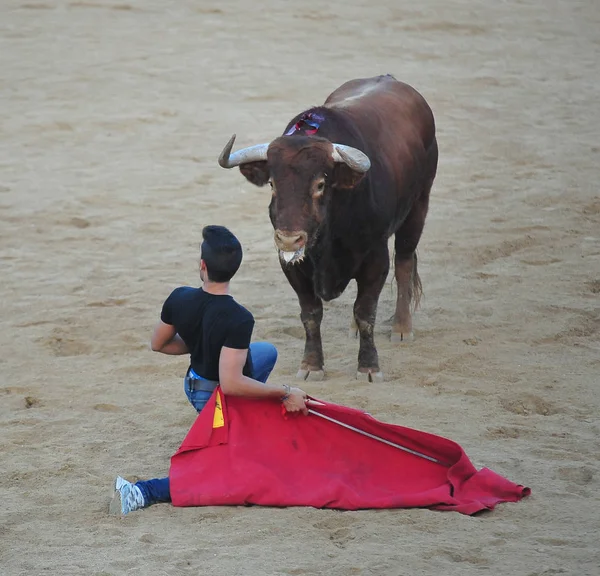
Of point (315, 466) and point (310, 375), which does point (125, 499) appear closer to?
point (315, 466)


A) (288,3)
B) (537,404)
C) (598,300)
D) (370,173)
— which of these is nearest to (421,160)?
(370,173)

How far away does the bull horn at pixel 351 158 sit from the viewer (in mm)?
5957

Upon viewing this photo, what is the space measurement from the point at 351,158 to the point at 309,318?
1.17 metres

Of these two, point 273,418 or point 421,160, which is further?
point 421,160

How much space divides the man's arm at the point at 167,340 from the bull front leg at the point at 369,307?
5.89 feet

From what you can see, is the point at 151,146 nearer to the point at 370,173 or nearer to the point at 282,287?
the point at 282,287

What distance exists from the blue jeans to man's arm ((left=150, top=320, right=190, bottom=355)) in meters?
0.15

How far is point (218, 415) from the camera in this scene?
15.7ft

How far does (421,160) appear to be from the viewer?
24.7 feet

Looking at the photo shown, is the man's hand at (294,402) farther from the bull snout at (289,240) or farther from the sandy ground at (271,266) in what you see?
the bull snout at (289,240)

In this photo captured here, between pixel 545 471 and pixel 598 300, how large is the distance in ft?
9.70

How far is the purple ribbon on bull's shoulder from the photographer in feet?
20.6

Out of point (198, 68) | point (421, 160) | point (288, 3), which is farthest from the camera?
point (288, 3)

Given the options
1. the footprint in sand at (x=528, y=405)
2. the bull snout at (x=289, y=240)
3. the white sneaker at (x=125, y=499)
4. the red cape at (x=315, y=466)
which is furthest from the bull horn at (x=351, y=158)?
the white sneaker at (x=125, y=499)
